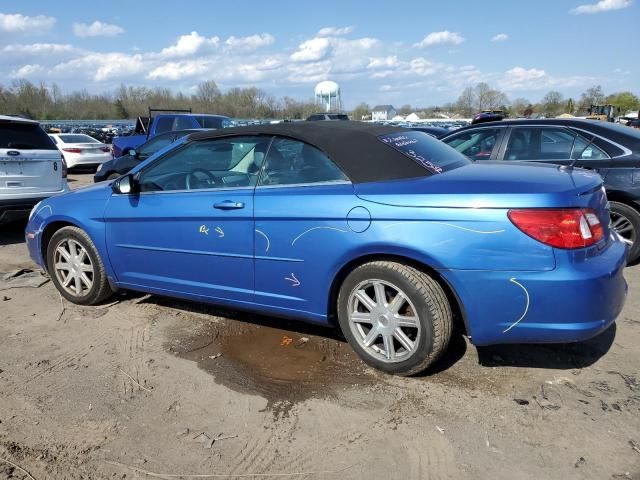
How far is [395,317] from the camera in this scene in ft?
10.2

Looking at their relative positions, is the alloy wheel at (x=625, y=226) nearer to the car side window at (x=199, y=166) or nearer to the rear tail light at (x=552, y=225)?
the rear tail light at (x=552, y=225)

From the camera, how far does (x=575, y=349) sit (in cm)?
353

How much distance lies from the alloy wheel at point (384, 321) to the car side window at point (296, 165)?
2.44 ft

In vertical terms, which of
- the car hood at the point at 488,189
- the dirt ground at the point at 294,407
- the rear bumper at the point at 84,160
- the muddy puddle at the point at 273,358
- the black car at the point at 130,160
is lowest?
the muddy puddle at the point at 273,358

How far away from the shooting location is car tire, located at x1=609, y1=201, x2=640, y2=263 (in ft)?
16.9

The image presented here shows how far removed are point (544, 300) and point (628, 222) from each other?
316 cm

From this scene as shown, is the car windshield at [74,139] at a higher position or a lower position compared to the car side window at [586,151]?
lower

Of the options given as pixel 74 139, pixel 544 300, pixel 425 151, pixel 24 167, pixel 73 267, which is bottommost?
pixel 73 267

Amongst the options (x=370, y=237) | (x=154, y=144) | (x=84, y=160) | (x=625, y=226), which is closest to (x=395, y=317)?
(x=370, y=237)

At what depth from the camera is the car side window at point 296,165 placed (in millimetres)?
3348

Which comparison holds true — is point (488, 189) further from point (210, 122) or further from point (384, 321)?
point (210, 122)

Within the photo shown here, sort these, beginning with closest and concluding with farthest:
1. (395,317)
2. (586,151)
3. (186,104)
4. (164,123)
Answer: (395,317)
(586,151)
(164,123)
(186,104)

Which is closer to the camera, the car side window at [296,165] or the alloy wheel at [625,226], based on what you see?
the car side window at [296,165]

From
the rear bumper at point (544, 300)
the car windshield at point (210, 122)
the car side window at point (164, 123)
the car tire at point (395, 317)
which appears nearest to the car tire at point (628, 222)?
the rear bumper at point (544, 300)
